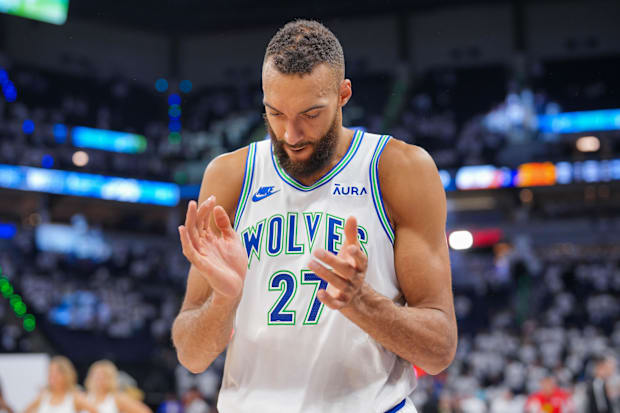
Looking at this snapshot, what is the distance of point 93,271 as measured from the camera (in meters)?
22.4

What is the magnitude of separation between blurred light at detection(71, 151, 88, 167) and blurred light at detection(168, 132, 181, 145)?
11.9ft

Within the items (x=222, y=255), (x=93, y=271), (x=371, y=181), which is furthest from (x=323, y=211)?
(x=93, y=271)

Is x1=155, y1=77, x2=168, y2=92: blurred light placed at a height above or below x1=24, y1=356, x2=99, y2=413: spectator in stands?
above

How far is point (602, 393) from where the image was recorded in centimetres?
845

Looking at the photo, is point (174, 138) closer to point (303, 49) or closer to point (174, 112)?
point (174, 112)

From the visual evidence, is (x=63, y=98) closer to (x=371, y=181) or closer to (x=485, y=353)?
(x=485, y=353)

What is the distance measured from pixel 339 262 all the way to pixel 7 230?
85.5 ft

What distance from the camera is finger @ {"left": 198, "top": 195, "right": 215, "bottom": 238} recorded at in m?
1.85

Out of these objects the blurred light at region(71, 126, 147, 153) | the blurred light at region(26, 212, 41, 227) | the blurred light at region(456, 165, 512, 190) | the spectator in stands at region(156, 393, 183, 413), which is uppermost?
the blurred light at region(71, 126, 147, 153)

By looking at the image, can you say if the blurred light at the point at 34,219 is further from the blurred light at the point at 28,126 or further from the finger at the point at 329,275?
the finger at the point at 329,275

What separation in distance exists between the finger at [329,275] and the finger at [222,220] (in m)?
0.32

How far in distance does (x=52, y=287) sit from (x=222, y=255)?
19694 mm

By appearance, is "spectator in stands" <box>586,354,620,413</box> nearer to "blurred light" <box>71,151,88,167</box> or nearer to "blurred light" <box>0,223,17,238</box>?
"blurred light" <box>71,151,88,167</box>

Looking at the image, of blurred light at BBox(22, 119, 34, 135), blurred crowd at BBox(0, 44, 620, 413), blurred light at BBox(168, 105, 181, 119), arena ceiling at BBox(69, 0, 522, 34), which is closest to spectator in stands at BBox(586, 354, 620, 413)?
blurred crowd at BBox(0, 44, 620, 413)
